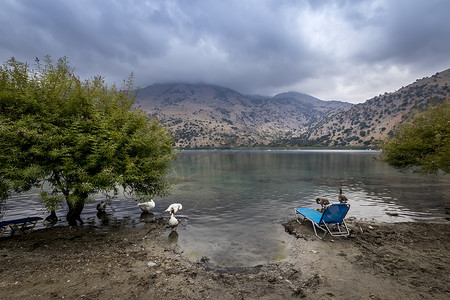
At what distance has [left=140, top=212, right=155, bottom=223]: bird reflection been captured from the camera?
16.1 metres

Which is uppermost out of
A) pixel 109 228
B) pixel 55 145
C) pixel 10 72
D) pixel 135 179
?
pixel 10 72

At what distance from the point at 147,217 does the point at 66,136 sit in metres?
8.24

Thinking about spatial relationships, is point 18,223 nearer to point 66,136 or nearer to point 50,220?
point 50,220

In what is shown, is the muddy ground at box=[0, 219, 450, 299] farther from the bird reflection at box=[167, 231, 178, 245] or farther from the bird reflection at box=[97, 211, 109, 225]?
the bird reflection at box=[97, 211, 109, 225]

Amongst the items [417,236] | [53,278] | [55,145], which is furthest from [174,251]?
[417,236]

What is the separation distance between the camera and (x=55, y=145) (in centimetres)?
1145

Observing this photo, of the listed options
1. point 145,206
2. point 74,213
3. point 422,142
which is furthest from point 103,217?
point 422,142

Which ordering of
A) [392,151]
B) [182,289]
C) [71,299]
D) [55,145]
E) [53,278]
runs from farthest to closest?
[392,151]
[55,145]
[53,278]
[182,289]
[71,299]

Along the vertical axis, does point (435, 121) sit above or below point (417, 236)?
above

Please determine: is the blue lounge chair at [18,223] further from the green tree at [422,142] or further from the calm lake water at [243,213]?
the green tree at [422,142]

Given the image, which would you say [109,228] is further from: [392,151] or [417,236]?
[392,151]

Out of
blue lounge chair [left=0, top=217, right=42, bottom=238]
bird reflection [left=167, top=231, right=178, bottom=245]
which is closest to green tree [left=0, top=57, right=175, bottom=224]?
blue lounge chair [left=0, top=217, right=42, bottom=238]

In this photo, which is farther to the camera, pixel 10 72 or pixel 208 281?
pixel 10 72

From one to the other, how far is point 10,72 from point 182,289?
14.1 meters
